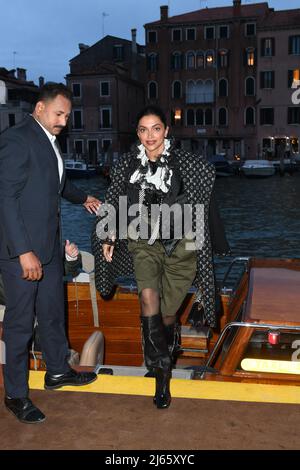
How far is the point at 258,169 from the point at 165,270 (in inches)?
1471

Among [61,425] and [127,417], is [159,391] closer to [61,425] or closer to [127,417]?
[127,417]

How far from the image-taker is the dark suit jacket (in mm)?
2709

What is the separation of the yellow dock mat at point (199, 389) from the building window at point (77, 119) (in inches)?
1974

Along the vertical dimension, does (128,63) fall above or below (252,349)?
above

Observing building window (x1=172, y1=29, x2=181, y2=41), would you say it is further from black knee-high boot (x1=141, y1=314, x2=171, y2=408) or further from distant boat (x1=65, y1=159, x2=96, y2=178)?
black knee-high boot (x1=141, y1=314, x2=171, y2=408)

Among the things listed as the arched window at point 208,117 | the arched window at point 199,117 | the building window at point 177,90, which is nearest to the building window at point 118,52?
the building window at point 177,90

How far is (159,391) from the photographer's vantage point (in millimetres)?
2996

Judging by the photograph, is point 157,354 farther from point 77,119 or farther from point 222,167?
point 77,119

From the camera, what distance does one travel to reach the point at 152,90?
165 ft

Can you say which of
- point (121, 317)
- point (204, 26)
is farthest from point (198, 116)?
point (121, 317)

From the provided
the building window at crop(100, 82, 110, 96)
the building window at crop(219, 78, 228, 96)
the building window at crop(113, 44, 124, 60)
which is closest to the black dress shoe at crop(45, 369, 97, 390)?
the building window at crop(219, 78, 228, 96)

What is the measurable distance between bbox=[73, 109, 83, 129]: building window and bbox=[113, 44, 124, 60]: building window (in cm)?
817

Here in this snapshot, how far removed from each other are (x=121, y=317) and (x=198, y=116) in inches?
1811

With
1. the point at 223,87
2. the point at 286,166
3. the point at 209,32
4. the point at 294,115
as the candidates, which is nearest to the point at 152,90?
the point at 223,87
